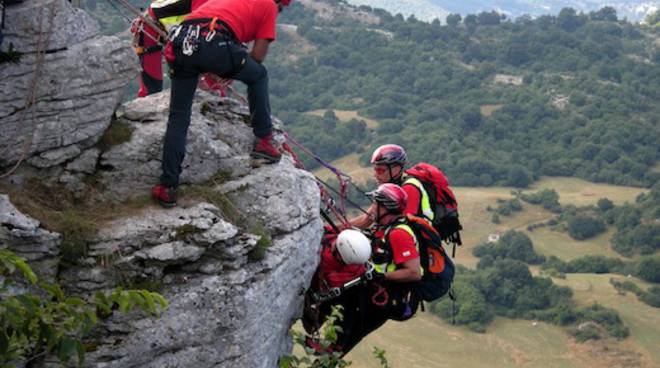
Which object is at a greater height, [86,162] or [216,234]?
[86,162]

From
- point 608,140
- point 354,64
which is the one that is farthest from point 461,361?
point 354,64

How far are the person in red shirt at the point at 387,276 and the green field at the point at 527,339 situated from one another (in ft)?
122

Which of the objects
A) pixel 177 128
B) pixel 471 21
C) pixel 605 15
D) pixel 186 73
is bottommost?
pixel 471 21

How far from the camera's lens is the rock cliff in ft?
22.0

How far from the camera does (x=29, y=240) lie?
6.57m

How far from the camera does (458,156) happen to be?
10200 centimetres

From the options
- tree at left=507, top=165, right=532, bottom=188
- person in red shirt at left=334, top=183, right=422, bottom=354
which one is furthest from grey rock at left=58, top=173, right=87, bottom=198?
tree at left=507, top=165, right=532, bottom=188

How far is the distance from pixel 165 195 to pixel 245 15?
164cm

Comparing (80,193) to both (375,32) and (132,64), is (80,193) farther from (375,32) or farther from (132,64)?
(375,32)

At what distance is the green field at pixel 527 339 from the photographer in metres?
55.5

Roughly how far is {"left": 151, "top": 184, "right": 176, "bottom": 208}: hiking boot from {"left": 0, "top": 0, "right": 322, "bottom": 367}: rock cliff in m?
0.10

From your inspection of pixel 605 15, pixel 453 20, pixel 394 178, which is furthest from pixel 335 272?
pixel 605 15

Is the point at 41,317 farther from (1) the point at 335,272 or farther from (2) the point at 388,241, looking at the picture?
(2) the point at 388,241

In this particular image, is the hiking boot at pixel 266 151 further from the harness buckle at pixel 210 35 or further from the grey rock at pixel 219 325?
the harness buckle at pixel 210 35
